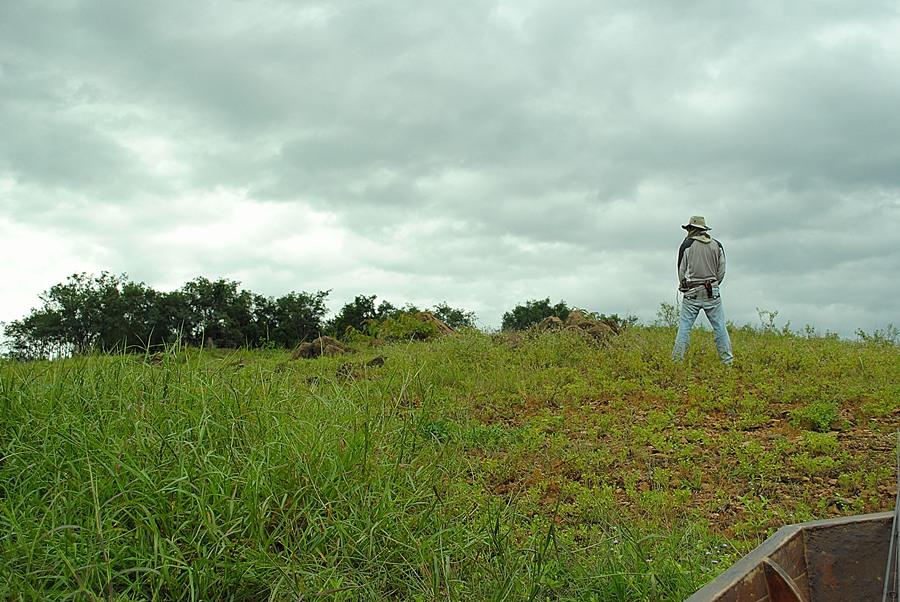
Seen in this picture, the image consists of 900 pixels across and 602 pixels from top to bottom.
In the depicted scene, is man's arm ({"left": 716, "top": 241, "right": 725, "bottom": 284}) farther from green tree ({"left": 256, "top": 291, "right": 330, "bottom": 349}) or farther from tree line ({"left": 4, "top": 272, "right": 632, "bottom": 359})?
green tree ({"left": 256, "top": 291, "right": 330, "bottom": 349})

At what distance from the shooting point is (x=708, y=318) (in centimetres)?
1070

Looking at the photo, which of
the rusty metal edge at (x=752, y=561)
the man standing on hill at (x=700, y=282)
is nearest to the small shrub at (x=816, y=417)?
the man standing on hill at (x=700, y=282)

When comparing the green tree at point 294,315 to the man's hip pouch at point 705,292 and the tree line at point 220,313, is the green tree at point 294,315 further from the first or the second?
the man's hip pouch at point 705,292

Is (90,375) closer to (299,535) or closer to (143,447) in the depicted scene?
(143,447)

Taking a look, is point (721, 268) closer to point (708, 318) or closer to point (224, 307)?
point (708, 318)

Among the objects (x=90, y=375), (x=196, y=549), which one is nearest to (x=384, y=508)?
(x=196, y=549)

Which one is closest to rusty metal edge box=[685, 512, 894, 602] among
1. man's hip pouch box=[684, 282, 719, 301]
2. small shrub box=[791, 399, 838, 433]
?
small shrub box=[791, 399, 838, 433]

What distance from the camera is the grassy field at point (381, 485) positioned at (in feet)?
11.2

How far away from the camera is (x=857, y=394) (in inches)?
313

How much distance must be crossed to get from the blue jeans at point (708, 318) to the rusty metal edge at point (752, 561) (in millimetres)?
7627

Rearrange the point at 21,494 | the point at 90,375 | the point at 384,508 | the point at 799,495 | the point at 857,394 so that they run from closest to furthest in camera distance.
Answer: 1. the point at 21,494
2. the point at 384,508
3. the point at 90,375
4. the point at 799,495
5. the point at 857,394

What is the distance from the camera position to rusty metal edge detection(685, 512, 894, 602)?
2.14m

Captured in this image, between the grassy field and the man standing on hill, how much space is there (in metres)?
2.40

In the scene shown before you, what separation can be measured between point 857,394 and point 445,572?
254 inches
